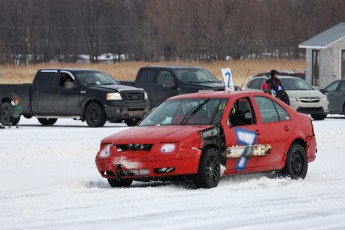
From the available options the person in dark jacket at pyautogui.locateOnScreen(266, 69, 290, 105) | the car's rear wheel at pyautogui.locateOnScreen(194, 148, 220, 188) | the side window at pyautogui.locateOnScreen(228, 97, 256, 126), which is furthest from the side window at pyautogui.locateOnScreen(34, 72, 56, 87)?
the car's rear wheel at pyautogui.locateOnScreen(194, 148, 220, 188)

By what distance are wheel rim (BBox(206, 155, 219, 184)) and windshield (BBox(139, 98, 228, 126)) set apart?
68 cm

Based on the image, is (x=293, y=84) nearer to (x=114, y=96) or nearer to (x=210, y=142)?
(x=114, y=96)

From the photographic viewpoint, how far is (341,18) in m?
118

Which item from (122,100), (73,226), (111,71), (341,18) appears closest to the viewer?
(73,226)

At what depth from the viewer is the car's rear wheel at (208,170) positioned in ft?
49.3

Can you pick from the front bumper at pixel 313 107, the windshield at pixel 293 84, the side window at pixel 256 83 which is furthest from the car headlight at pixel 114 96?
the side window at pixel 256 83

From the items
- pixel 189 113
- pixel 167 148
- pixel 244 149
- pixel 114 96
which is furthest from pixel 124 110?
pixel 167 148

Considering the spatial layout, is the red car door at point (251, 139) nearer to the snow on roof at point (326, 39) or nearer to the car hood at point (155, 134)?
the car hood at point (155, 134)

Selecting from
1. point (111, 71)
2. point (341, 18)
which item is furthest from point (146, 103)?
point (341, 18)

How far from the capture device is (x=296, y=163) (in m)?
16.8

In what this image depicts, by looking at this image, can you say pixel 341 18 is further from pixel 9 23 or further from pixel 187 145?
pixel 187 145

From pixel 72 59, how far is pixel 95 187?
114 metres

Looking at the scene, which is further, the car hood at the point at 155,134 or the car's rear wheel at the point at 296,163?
the car's rear wheel at the point at 296,163

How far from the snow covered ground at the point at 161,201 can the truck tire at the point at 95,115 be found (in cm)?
1081
